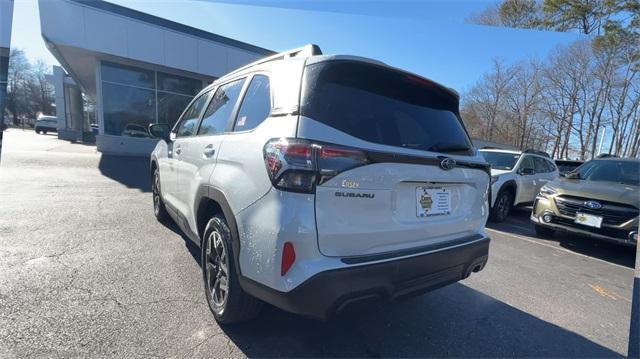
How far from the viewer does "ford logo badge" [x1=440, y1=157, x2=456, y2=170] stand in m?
2.27

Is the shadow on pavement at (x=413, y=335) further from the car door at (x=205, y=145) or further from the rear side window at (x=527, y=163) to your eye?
the rear side window at (x=527, y=163)

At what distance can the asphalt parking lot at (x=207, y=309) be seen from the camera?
2266 mm

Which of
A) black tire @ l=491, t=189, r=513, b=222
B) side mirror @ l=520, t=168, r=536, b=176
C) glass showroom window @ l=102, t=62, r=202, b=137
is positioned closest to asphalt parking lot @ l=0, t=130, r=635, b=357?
black tire @ l=491, t=189, r=513, b=222

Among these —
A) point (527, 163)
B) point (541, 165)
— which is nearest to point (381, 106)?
point (527, 163)

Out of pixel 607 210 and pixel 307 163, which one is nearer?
pixel 307 163

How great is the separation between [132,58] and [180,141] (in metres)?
13.5

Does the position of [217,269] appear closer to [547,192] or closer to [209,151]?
[209,151]

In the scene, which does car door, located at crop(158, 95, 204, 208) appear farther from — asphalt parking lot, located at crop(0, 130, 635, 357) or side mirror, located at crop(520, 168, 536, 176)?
side mirror, located at crop(520, 168, 536, 176)

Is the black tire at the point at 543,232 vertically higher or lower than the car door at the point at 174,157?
lower

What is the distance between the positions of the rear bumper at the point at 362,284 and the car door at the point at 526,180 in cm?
643

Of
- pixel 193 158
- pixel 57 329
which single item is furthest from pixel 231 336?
pixel 193 158

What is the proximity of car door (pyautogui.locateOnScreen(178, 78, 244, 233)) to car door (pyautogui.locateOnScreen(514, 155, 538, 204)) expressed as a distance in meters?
6.99

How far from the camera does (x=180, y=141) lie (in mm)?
3740

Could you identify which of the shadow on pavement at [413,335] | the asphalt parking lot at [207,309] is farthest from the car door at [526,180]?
the shadow on pavement at [413,335]
